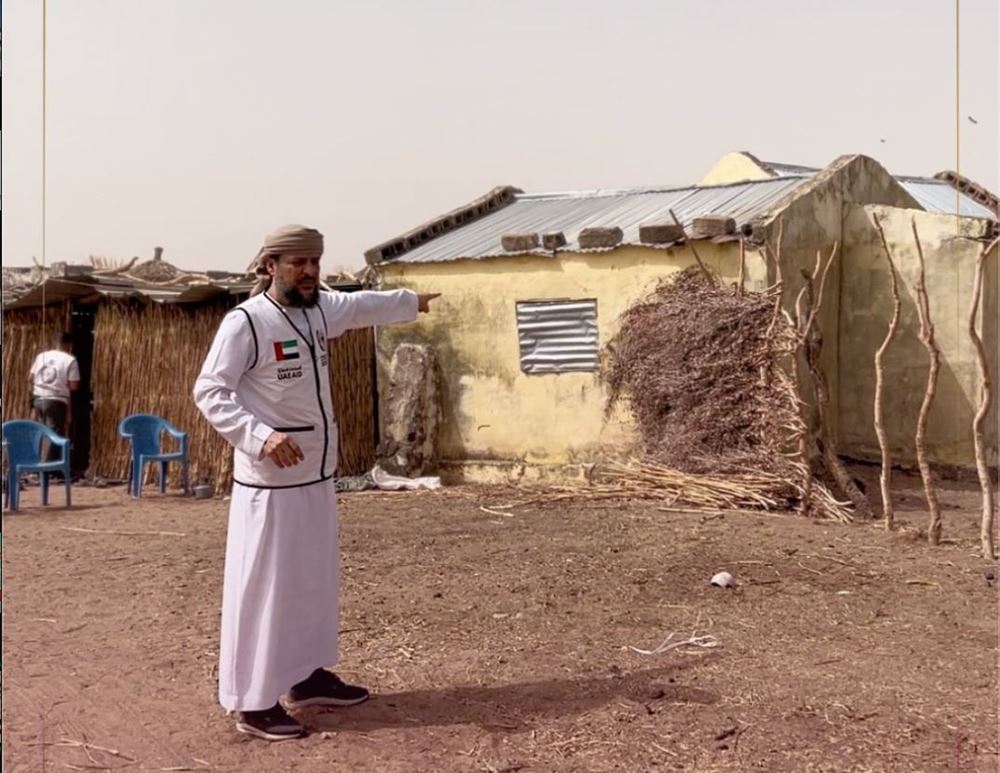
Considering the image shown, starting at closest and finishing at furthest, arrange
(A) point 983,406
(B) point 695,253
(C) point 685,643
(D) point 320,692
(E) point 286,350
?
(E) point 286,350 → (D) point 320,692 → (C) point 685,643 → (A) point 983,406 → (B) point 695,253

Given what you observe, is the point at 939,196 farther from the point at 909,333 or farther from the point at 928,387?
the point at 928,387

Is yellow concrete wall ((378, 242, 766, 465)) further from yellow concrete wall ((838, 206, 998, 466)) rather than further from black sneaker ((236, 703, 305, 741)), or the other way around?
black sneaker ((236, 703, 305, 741))

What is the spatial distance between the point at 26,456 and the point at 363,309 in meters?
7.42

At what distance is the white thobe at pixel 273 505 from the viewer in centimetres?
458

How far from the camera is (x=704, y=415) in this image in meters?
10.4

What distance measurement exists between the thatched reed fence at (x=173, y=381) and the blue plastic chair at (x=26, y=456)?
5.11 ft

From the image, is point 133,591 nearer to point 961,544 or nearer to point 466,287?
point 961,544

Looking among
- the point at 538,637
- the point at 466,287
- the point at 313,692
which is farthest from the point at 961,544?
the point at 466,287

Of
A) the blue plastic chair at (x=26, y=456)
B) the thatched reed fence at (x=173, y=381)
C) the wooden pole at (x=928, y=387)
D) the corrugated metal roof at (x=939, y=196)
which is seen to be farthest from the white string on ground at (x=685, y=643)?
the corrugated metal roof at (x=939, y=196)

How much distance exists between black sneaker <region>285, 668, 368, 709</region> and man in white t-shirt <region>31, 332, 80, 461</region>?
874 centimetres

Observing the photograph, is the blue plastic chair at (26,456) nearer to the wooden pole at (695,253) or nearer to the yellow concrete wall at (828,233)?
the wooden pole at (695,253)

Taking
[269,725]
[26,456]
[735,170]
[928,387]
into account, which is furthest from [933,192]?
[269,725]

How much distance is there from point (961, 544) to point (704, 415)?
2728 mm

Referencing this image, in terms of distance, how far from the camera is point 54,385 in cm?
1273
